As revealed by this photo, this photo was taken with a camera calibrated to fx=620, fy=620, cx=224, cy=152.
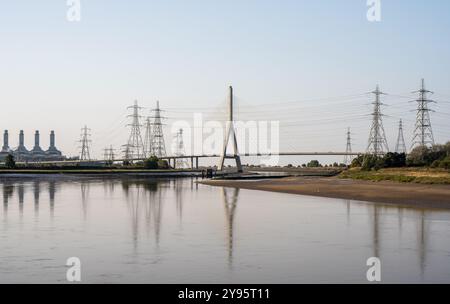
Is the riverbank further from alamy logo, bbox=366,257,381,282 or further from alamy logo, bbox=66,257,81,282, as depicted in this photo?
alamy logo, bbox=366,257,381,282

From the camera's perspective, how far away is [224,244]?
18078 millimetres

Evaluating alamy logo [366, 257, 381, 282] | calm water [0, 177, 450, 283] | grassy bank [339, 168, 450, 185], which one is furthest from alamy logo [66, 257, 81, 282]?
grassy bank [339, 168, 450, 185]

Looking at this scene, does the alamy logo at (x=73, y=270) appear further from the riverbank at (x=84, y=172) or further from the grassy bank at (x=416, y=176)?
the riverbank at (x=84, y=172)

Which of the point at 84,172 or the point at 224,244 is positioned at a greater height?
the point at 84,172

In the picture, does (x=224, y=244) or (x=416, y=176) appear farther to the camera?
(x=416, y=176)

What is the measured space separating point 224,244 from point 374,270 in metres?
5.33

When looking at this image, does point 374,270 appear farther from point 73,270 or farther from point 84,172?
point 84,172

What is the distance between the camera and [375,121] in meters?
67.8

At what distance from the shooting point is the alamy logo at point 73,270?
1312cm

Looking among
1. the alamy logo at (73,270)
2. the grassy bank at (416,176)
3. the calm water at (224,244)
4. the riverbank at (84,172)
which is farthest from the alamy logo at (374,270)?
the riverbank at (84,172)

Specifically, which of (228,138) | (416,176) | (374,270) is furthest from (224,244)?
(228,138)

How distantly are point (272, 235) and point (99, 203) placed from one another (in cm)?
1698
